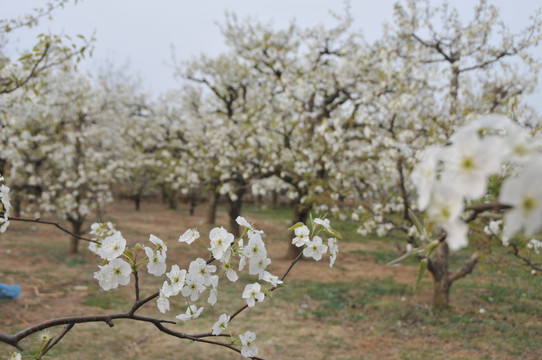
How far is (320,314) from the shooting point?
648 cm

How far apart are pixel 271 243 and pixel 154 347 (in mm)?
8012

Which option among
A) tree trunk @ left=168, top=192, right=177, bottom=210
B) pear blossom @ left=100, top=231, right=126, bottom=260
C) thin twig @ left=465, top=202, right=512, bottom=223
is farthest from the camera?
tree trunk @ left=168, top=192, right=177, bottom=210

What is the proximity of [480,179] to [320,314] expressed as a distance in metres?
6.26

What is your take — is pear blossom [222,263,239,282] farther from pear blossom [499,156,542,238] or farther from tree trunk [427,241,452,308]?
tree trunk [427,241,452,308]

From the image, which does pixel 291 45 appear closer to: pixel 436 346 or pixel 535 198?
pixel 436 346

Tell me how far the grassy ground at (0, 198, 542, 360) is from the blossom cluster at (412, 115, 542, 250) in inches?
183

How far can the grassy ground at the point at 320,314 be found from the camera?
503 centimetres

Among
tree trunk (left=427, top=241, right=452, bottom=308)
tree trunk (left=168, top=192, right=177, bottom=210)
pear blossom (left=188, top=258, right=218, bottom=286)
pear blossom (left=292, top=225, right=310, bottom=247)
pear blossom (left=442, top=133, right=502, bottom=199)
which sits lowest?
tree trunk (left=168, top=192, right=177, bottom=210)

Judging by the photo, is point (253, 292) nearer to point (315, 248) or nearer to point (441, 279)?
point (315, 248)

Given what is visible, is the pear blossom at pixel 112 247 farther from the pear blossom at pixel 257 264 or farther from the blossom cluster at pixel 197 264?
the pear blossom at pixel 257 264

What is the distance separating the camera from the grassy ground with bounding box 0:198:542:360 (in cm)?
503

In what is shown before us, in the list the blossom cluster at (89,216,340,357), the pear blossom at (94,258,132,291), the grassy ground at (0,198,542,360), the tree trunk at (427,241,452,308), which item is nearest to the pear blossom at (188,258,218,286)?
the blossom cluster at (89,216,340,357)

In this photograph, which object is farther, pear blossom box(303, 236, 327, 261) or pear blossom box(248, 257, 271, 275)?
pear blossom box(303, 236, 327, 261)

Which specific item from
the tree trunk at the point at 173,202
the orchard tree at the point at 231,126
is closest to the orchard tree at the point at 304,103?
the orchard tree at the point at 231,126
